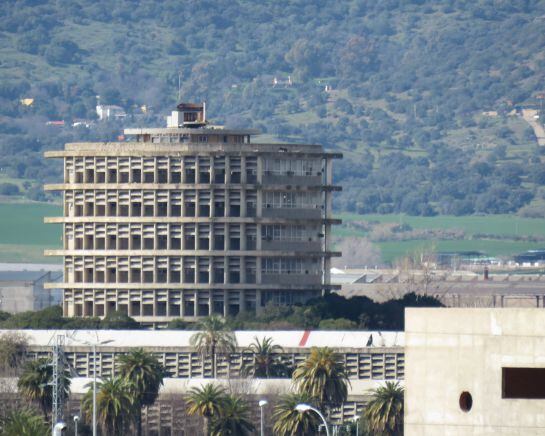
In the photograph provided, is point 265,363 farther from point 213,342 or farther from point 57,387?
point 57,387

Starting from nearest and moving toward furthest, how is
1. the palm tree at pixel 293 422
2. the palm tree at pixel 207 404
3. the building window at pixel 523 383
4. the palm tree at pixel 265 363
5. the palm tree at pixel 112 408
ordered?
the building window at pixel 523 383, the palm tree at pixel 293 422, the palm tree at pixel 112 408, the palm tree at pixel 207 404, the palm tree at pixel 265 363

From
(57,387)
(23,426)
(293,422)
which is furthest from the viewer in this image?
(293,422)

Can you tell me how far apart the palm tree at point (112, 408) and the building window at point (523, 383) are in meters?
75.9

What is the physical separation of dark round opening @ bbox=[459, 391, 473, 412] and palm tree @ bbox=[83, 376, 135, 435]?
75280mm

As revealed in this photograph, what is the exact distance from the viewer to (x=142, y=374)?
164 meters

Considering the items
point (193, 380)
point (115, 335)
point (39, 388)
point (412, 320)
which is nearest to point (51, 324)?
point (115, 335)

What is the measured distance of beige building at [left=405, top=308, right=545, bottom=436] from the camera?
77.8 metres

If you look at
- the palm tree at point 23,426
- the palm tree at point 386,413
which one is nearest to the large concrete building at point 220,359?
the palm tree at point 386,413

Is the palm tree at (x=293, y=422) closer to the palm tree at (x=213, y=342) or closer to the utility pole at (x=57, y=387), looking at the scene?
the utility pole at (x=57, y=387)

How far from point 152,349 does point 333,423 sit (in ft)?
79.8

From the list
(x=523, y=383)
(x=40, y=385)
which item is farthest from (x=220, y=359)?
(x=523, y=383)

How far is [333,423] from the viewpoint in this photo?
525ft

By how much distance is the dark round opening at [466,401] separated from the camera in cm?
7844

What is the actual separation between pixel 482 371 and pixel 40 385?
82325 millimetres
